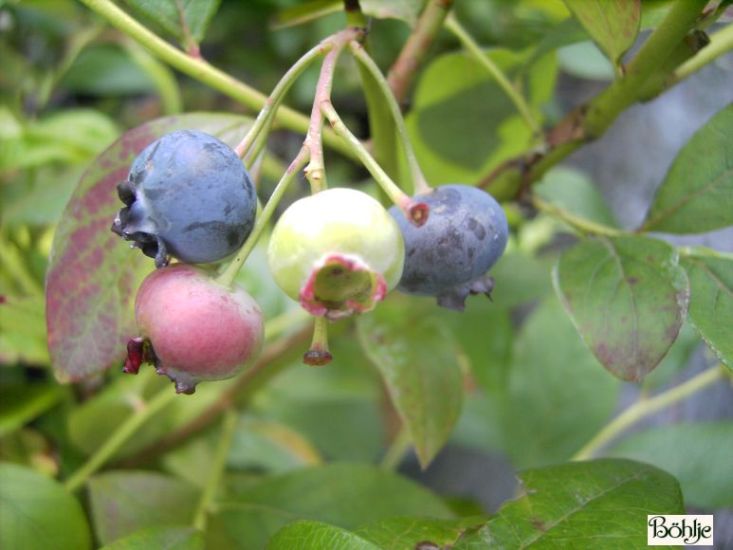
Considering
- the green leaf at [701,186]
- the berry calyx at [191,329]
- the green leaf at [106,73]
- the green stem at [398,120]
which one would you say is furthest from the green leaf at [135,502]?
the green leaf at [106,73]

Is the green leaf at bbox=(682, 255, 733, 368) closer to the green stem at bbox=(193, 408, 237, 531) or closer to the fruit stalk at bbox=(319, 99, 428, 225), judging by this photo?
the fruit stalk at bbox=(319, 99, 428, 225)

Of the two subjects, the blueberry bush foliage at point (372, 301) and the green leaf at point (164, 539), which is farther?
the green leaf at point (164, 539)

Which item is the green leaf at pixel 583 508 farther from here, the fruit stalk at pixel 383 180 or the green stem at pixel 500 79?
the green stem at pixel 500 79

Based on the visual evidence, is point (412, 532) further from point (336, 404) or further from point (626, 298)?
point (336, 404)

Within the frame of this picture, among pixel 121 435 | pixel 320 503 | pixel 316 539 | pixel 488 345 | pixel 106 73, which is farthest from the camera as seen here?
pixel 106 73

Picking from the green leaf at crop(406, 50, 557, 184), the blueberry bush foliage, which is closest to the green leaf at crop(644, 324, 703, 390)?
the blueberry bush foliage

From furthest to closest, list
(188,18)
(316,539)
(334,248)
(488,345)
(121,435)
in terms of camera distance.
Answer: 1. (488,345)
2. (121,435)
3. (188,18)
4. (316,539)
5. (334,248)

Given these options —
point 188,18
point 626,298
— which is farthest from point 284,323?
point 626,298
